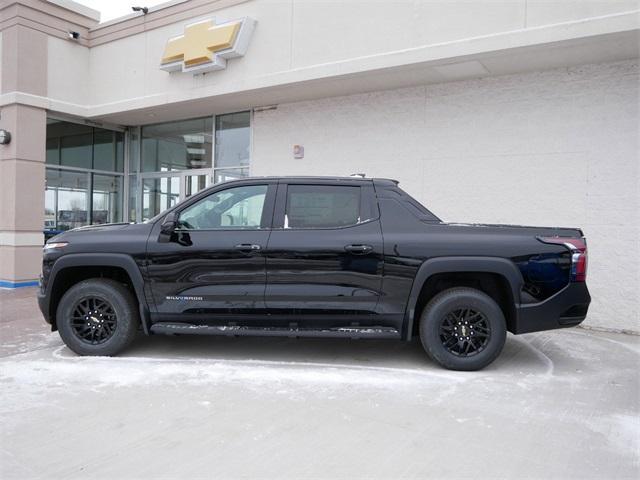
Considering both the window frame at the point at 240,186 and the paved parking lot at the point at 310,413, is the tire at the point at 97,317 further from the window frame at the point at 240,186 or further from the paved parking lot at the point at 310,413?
the window frame at the point at 240,186

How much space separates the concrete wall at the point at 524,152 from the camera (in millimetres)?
6824

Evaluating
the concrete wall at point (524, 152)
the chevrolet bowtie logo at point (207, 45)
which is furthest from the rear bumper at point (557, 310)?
the chevrolet bowtie logo at point (207, 45)

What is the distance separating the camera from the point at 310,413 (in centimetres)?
382

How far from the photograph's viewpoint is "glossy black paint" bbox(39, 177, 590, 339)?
15.6 feet

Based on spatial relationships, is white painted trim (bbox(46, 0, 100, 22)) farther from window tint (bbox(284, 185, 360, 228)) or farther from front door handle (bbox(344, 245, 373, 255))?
front door handle (bbox(344, 245, 373, 255))

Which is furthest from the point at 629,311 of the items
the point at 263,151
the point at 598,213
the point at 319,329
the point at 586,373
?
the point at 263,151

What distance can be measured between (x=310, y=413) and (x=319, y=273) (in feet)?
4.65

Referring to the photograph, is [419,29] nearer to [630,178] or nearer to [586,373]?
[630,178]

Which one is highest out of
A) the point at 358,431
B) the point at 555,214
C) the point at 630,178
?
the point at 630,178

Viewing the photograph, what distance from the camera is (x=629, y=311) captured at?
6.84 meters

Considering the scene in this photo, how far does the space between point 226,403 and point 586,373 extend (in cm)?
349

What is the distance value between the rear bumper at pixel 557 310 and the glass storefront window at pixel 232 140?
6801 millimetres

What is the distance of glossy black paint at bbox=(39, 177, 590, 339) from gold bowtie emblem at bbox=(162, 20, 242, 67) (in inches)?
190

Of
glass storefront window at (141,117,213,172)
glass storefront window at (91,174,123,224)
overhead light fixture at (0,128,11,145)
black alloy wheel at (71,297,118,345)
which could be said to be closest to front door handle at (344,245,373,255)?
Result: black alloy wheel at (71,297,118,345)
